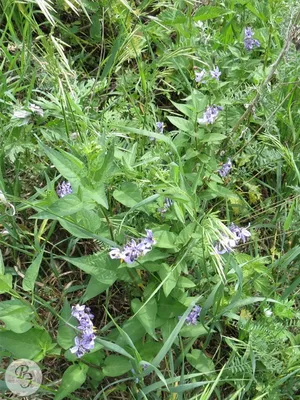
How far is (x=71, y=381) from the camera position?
4.72ft

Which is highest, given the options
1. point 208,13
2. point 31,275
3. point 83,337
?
point 208,13

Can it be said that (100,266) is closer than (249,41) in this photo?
Yes

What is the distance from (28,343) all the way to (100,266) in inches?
11.4

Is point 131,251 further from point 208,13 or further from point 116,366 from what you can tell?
point 208,13

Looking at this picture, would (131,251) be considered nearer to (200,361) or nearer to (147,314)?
(147,314)

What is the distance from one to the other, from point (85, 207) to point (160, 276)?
0.33 meters

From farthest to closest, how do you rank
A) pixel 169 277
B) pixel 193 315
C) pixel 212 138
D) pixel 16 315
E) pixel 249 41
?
pixel 249 41, pixel 212 138, pixel 193 315, pixel 169 277, pixel 16 315

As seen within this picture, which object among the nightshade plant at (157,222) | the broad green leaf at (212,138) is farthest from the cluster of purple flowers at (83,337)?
the broad green leaf at (212,138)

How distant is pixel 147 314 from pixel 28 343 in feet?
1.12

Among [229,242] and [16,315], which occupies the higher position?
[229,242]

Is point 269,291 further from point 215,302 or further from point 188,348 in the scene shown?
point 188,348

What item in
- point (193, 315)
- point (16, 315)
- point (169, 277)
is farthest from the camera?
point (193, 315)

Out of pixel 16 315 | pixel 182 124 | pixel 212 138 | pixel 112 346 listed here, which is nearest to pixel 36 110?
pixel 182 124

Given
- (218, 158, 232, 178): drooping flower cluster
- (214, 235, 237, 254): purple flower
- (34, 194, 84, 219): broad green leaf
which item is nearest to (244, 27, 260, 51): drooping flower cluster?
(218, 158, 232, 178): drooping flower cluster
